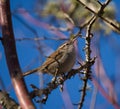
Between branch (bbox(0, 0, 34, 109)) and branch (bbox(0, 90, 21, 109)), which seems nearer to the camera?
branch (bbox(0, 0, 34, 109))

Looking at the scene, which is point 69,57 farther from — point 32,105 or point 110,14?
point 32,105

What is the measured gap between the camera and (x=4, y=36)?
0.88 metres

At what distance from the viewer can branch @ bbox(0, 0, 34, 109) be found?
2.27ft

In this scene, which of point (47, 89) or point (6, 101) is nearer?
point (6, 101)

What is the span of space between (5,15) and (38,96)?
9.7 inches

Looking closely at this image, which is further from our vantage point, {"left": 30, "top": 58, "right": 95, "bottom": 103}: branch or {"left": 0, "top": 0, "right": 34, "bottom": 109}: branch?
{"left": 30, "top": 58, "right": 95, "bottom": 103}: branch

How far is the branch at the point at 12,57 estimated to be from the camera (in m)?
0.69

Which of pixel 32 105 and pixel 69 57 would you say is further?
pixel 69 57

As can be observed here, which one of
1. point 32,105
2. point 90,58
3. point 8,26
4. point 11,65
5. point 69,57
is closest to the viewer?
point 32,105

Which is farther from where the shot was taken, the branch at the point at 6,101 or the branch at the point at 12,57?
the branch at the point at 6,101

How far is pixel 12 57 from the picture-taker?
80cm

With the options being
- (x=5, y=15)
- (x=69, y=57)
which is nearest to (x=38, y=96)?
(x=5, y=15)

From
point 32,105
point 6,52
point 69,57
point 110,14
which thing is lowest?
point 32,105

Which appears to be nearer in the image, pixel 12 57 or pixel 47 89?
pixel 12 57
